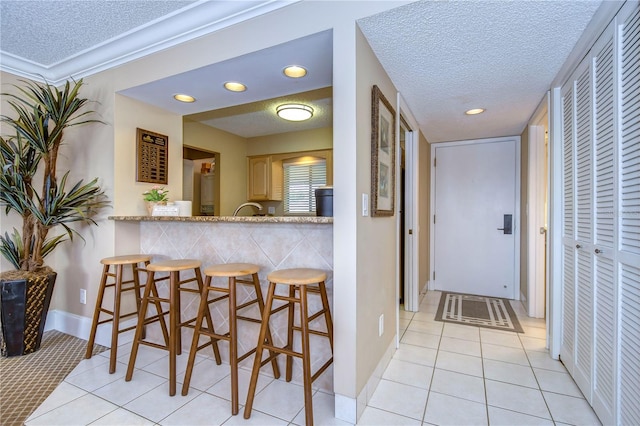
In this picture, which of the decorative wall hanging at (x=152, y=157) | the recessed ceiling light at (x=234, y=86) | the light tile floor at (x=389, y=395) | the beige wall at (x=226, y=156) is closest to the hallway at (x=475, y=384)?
the light tile floor at (x=389, y=395)

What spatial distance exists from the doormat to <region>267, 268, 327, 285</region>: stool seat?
6.81ft

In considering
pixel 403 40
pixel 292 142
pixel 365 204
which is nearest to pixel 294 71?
pixel 403 40

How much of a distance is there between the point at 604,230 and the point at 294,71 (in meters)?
2.01

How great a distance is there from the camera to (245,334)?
2.18m

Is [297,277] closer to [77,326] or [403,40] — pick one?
[403,40]

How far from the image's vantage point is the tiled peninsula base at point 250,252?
192 centimetres

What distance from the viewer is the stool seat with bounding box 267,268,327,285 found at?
157cm

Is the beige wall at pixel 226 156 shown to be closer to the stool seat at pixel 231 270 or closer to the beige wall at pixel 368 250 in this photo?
the stool seat at pixel 231 270

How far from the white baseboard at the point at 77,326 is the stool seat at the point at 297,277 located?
1.76 metres

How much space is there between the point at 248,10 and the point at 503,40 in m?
1.50

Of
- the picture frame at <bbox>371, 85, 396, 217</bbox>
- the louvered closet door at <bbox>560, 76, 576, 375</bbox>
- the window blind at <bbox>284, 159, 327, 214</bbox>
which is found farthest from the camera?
the window blind at <bbox>284, 159, 327, 214</bbox>

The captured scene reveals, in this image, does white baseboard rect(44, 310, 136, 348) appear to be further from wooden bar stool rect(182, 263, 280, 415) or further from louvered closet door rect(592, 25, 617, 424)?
louvered closet door rect(592, 25, 617, 424)

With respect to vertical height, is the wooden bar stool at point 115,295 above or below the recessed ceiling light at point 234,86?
below

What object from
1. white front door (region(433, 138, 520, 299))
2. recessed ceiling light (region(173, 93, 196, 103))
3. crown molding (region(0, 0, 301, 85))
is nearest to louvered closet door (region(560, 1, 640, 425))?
crown molding (region(0, 0, 301, 85))
